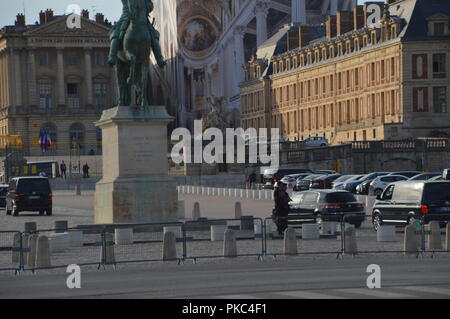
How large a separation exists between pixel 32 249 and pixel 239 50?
117 meters

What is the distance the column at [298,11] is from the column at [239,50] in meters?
6.47

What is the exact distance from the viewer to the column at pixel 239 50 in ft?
488

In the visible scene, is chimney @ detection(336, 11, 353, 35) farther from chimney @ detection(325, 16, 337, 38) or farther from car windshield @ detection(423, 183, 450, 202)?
car windshield @ detection(423, 183, 450, 202)

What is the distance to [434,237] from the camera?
35.8 metres

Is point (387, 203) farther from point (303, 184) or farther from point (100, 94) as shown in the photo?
point (100, 94)

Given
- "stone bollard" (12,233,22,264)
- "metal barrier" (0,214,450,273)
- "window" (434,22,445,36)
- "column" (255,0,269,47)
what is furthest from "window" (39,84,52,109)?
"stone bollard" (12,233,22,264)

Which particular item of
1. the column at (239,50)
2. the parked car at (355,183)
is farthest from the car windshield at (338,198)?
the column at (239,50)

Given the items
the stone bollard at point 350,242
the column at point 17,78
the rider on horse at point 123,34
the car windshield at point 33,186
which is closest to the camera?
the stone bollard at point 350,242

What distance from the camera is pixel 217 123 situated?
348ft

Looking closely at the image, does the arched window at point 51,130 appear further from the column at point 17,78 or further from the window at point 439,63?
the window at point 439,63

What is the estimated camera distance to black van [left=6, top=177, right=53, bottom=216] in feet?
210

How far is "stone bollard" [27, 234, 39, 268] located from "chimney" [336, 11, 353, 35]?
91.4 meters
